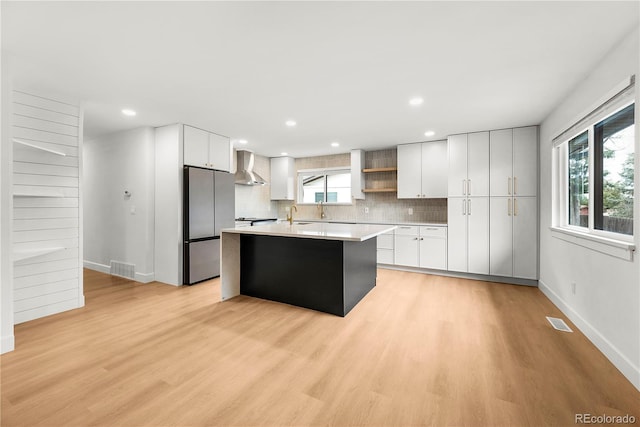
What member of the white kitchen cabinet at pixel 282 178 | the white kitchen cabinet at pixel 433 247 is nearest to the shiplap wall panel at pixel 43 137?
the white kitchen cabinet at pixel 282 178

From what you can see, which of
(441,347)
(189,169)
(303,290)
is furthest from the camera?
(189,169)

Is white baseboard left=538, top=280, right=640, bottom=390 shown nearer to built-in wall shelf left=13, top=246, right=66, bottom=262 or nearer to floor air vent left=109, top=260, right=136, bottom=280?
built-in wall shelf left=13, top=246, right=66, bottom=262

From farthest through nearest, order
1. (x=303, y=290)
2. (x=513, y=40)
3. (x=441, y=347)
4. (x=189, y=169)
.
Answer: (x=189, y=169) → (x=303, y=290) → (x=441, y=347) → (x=513, y=40)

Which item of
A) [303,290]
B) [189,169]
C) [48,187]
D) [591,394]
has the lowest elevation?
[591,394]

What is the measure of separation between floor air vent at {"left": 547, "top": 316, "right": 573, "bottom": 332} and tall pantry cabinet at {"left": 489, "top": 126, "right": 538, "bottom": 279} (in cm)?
134

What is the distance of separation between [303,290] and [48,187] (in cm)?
306

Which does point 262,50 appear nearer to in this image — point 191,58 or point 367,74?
point 191,58

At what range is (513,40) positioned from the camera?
199 cm

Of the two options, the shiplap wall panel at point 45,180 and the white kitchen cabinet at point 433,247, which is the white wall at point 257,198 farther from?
the white kitchen cabinet at point 433,247

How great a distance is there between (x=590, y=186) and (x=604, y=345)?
1.42 m

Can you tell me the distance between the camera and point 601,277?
7.59 ft

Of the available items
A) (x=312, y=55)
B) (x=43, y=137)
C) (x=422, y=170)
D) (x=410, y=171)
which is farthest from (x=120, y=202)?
(x=422, y=170)

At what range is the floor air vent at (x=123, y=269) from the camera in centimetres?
446

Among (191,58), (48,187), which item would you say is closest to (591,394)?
(191,58)
